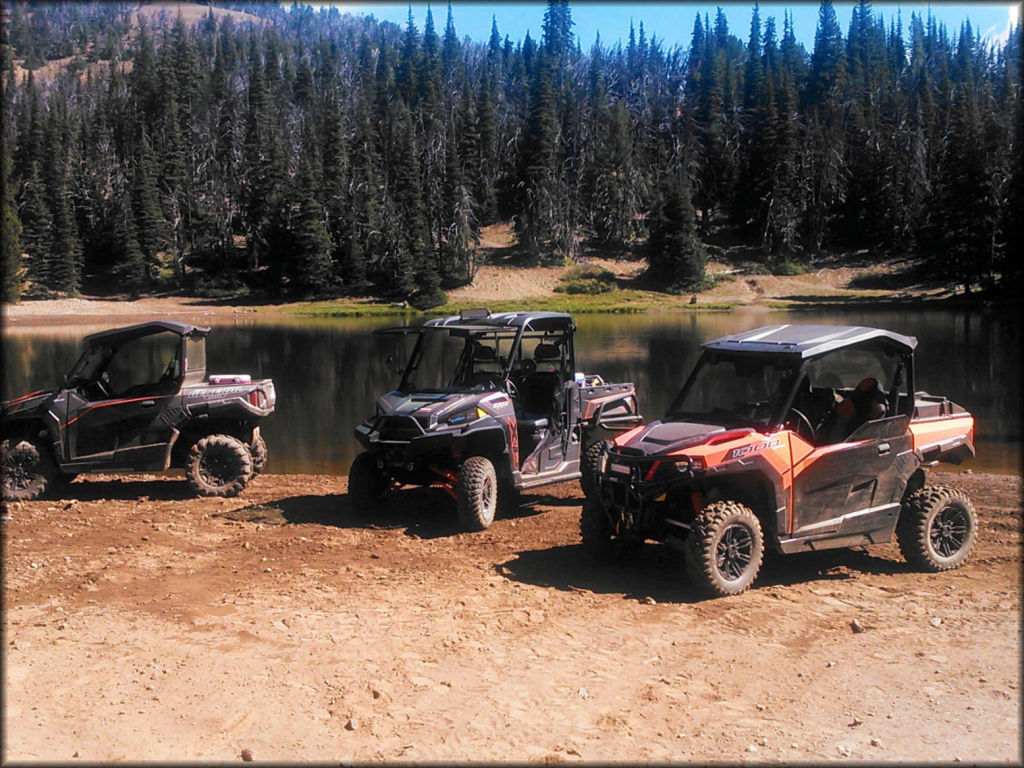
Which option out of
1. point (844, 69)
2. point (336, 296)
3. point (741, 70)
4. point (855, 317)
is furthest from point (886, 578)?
point (741, 70)

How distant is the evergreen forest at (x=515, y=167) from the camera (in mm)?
81250

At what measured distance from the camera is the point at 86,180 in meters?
102

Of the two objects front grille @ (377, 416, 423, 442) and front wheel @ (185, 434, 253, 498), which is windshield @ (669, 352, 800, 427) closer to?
front grille @ (377, 416, 423, 442)

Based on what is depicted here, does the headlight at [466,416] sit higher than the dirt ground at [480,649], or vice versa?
the headlight at [466,416]

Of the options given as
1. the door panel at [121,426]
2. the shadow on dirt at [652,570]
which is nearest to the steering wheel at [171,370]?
the door panel at [121,426]

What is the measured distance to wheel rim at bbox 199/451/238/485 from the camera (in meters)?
14.1

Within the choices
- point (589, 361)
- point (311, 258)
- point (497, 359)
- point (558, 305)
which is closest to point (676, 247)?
point (558, 305)

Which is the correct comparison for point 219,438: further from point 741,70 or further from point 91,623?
point 741,70

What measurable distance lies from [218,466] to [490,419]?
4497mm

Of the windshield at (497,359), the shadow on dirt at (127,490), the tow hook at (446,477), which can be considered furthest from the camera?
the shadow on dirt at (127,490)

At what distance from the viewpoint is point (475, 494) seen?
458 inches

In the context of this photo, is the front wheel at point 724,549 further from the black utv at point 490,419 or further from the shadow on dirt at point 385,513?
the shadow on dirt at point 385,513

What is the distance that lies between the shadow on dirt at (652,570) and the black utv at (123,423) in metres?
5.54

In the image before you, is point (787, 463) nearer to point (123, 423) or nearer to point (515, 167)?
point (123, 423)
